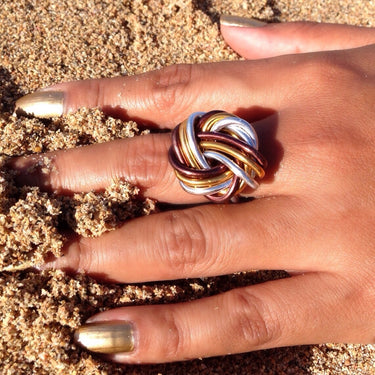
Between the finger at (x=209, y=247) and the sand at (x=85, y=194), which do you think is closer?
the sand at (x=85, y=194)

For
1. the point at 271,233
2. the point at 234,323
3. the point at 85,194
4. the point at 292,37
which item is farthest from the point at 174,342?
the point at 292,37

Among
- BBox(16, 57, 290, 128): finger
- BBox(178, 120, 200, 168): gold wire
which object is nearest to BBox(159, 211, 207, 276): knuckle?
BBox(178, 120, 200, 168): gold wire

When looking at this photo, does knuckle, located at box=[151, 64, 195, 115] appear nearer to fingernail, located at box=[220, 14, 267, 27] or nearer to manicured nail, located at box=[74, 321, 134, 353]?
fingernail, located at box=[220, 14, 267, 27]

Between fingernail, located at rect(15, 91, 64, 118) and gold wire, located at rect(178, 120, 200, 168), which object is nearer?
gold wire, located at rect(178, 120, 200, 168)

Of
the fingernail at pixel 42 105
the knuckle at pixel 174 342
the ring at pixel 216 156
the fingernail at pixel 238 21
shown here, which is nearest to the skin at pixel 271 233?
the knuckle at pixel 174 342

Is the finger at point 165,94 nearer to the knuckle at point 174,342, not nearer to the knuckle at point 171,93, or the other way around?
the knuckle at point 171,93

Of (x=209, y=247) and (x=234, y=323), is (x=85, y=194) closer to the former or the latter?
(x=209, y=247)
